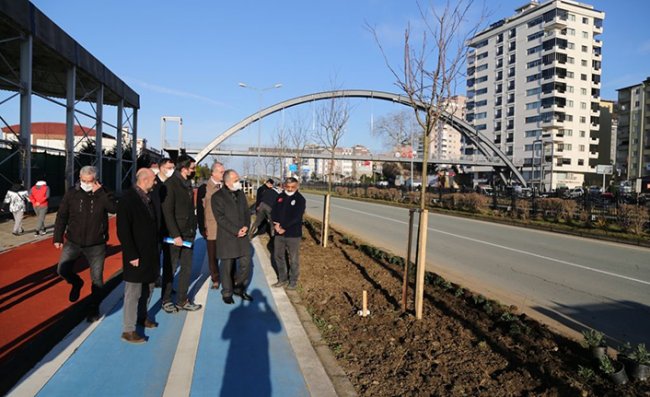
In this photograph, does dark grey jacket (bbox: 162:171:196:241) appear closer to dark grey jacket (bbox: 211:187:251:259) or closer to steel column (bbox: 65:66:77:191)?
dark grey jacket (bbox: 211:187:251:259)

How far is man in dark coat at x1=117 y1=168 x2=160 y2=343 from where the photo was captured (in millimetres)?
4746

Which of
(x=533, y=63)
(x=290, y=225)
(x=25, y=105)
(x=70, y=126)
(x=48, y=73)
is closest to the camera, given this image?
(x=290, y=225)

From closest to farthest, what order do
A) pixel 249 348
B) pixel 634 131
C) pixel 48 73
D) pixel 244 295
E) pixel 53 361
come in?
pixel 53 361 → pixel 249 348 → pixel 244 295 → pixel 48 73 → pixel 634 131

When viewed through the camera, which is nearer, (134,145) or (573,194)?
(134,145)

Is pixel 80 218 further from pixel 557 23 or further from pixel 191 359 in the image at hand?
pixel 557 23

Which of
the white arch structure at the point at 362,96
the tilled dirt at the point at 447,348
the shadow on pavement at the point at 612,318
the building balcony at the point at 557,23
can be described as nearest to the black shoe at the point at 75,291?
the tilled dirt at the point at 447,348

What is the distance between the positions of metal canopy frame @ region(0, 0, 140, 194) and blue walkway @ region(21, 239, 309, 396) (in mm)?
12033

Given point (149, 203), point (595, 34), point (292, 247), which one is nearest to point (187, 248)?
point (149, 203)

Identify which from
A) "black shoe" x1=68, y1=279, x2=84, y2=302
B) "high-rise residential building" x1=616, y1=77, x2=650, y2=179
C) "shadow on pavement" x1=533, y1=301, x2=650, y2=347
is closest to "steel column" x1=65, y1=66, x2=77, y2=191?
"black shoe" x1=68, y1=279, x2=84, y2=302

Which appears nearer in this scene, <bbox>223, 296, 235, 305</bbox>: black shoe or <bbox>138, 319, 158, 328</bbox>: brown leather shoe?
<bbox>138, 319, 158, 328</bbox>: brown leather shoe

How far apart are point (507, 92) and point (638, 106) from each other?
21707 millimetres

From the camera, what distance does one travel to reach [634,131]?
8050cm

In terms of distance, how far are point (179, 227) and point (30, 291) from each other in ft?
8.58

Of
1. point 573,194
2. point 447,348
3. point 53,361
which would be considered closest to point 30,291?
point 53,361
